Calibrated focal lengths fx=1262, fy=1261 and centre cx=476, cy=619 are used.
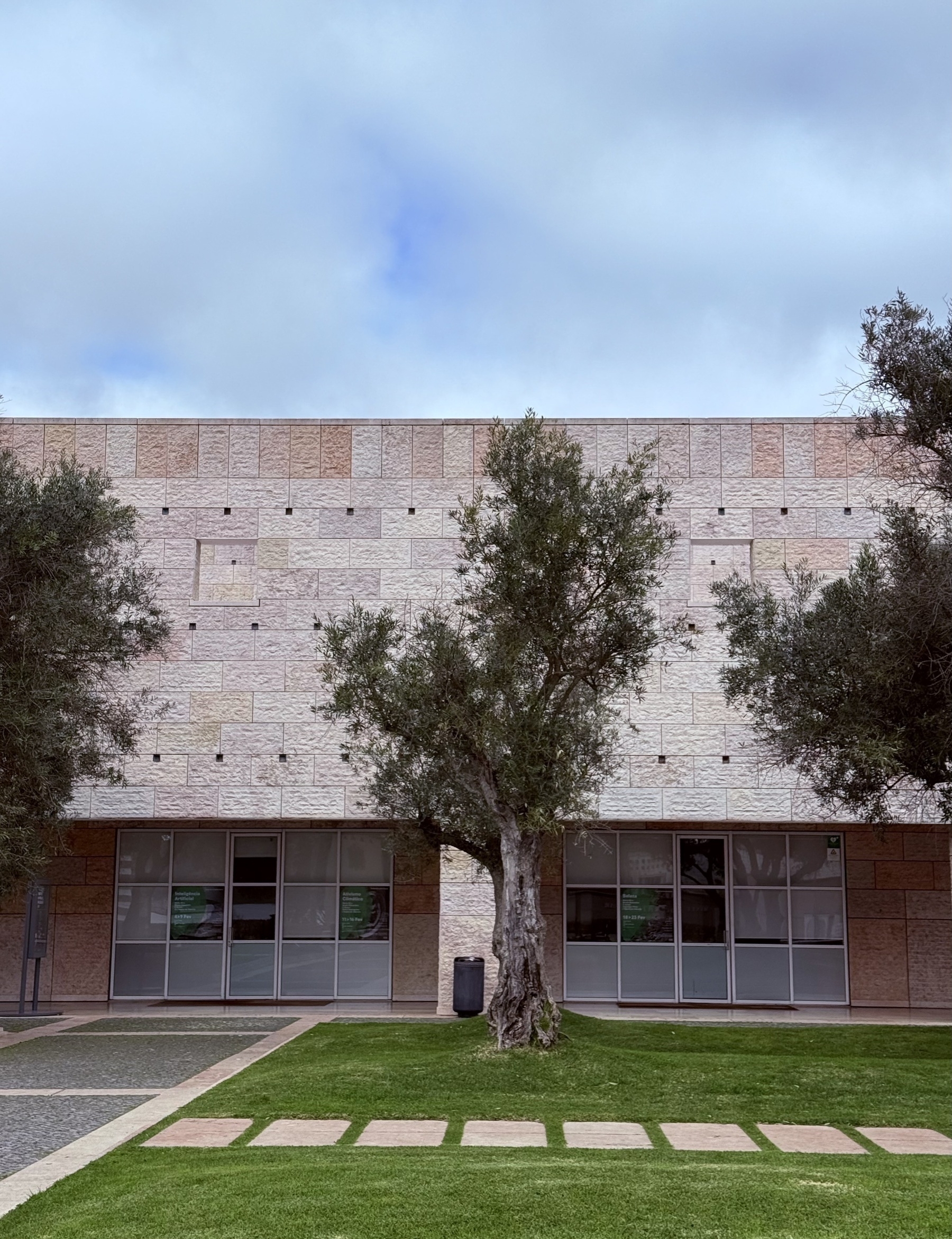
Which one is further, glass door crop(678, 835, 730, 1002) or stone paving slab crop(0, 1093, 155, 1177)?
glass door crop(678, 835, 730, 1002)

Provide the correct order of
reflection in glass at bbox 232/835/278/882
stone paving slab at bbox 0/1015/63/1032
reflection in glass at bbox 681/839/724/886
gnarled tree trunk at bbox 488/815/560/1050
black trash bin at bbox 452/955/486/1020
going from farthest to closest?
reflection in glass at bbox 232/835/278/882 → reflection in glass at bbox 681/839/724/886 → black trash bin at bbox 452/955/486/1020 → stone paving slab at bbox 0/1015/63/1032 → gnarled tree trunk at bbox 488/815/560/1050

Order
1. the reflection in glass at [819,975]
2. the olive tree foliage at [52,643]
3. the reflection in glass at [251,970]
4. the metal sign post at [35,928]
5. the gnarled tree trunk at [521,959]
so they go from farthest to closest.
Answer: the reflection in glass at [251,970] → the reflection in glass at [819,975] → the metal sign post at [35,928] → the olive tree foliage at [52,643] → the gnarled tree trunk at [521,959]

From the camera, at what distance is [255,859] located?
76.3ft

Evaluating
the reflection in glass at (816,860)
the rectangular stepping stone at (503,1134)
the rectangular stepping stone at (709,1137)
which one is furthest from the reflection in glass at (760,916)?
the rectangular stepping stone at (503,1134)

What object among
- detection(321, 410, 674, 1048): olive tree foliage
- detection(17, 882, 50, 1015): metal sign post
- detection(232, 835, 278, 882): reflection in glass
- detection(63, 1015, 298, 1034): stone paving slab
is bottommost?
detection(63, 1015, 298, 1034): stone paving slab

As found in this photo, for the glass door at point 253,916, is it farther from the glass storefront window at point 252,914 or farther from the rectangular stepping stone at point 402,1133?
the rectangular stepping stone at point 402,1133

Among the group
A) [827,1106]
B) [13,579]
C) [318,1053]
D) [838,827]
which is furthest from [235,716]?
[827,1106]

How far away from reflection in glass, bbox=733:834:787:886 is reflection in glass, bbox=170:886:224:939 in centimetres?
943

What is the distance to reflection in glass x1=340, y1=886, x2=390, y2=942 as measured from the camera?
23.1 meters

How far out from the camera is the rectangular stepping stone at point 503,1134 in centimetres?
1018

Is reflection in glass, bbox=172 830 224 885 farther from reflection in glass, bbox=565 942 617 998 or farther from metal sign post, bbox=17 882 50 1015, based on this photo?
reflection in glass, bbox=565 942 617 998

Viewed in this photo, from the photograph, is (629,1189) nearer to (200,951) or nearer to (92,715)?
(92,715)

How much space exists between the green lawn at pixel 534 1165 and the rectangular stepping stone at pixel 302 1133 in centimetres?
19

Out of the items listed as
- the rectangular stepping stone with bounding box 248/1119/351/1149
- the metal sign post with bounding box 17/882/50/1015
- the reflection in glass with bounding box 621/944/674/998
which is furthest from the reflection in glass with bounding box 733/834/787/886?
the rectangular stepping stone with bounding box 248/1119/351/1149
